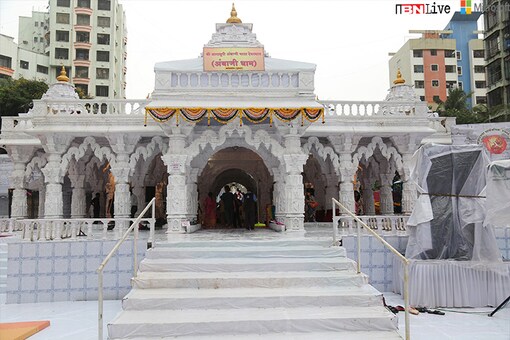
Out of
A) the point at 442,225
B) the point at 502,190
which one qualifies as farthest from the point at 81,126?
the point at 502,190

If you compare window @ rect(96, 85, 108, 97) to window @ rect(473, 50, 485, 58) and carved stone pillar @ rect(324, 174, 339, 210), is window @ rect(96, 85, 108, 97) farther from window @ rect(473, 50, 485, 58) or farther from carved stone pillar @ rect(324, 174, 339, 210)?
window @ rect(473, 50, 485, 58)

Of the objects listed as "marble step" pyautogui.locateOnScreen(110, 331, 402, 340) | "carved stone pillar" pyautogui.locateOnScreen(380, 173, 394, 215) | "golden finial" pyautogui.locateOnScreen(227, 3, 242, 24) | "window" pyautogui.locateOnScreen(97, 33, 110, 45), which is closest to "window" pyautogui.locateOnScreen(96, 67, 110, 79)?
"window" pyautogui.locateOnScreen(97, 33, 110, 45)

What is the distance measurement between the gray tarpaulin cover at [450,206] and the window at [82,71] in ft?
138

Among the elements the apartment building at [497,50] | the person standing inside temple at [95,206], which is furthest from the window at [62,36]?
the apartment building at [497,50]

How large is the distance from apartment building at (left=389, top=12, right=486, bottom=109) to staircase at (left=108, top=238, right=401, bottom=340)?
43.4 meters

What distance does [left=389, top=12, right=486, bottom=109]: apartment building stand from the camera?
151ft

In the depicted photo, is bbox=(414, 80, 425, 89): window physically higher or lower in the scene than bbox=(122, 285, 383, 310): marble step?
higher

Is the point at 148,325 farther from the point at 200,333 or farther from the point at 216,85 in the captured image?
the point at 216,85

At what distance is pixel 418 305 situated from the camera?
739 centimetres

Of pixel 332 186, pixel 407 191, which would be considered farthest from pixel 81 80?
pixel 407 191

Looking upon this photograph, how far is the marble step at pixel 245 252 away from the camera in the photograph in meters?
7.24

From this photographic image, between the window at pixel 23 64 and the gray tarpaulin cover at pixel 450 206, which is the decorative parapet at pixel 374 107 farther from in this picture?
the window at pixel 23 64

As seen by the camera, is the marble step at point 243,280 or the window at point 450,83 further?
the window at point 450,83

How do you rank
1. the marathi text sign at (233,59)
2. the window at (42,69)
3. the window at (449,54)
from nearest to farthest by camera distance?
the marathi text sign at (233,59) < the window at (42,69) < the window at (449,54)
